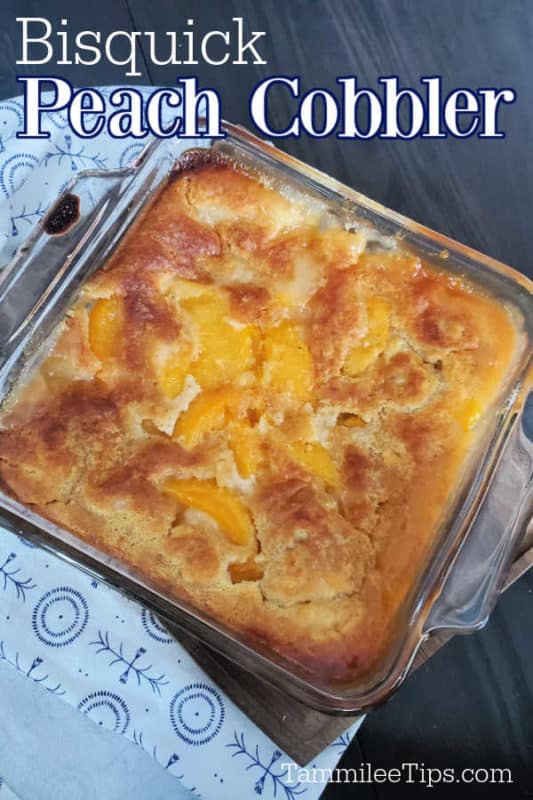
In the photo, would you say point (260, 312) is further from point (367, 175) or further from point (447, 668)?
point (447, 668)

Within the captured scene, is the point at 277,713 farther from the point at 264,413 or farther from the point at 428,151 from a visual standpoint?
the point at 428,151

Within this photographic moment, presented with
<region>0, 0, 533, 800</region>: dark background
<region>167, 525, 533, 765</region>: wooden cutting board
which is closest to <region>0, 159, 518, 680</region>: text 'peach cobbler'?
<region>167, 525, 533, 765</region>: wooden cutting board

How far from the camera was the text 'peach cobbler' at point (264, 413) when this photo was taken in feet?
5.18

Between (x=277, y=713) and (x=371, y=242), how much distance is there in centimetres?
109

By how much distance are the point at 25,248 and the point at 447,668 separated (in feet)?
4.78

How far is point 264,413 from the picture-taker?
1649mm

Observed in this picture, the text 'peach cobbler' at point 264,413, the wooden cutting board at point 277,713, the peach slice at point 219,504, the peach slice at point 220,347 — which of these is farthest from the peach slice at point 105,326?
the wooden cutting board at point 277,713

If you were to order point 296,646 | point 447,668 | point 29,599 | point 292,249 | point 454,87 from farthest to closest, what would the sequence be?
1. point 454,87
2. point 447,668
3. point 29,599
4. point 292,249
5. point 296,646

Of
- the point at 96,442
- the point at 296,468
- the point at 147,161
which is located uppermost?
the point at 147,161

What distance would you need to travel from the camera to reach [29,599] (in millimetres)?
1873

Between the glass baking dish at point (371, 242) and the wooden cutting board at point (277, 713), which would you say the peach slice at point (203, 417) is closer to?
the glass baking dish at point (371, 242)

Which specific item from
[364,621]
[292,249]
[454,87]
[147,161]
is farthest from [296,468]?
[454,87]

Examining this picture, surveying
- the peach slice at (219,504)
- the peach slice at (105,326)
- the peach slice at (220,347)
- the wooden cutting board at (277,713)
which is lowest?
the wooden cutting board at (277,713)

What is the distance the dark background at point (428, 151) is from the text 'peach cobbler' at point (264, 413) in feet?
1.56
